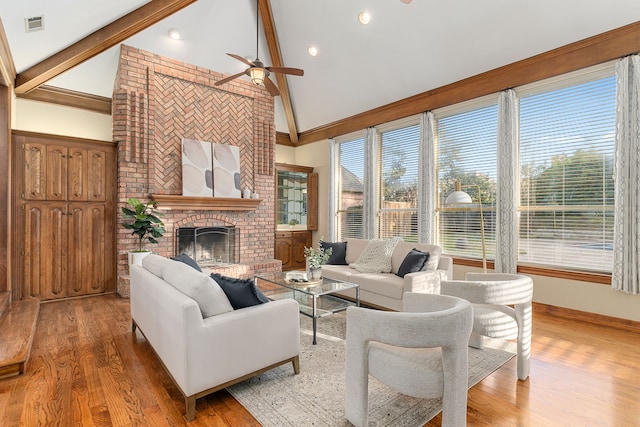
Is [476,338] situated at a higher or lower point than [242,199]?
lower

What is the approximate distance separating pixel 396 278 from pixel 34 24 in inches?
205

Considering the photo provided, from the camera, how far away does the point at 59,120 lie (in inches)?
203

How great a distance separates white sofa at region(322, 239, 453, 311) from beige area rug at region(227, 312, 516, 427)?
882 mm

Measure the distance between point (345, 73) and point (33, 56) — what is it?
15.0 feet

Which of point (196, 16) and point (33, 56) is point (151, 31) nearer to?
point (196, 16)

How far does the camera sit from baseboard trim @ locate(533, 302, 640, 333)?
11.5ft

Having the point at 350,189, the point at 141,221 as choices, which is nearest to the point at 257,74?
the point at 141,221

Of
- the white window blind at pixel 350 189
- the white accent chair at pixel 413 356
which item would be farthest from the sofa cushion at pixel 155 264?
the white window blind at pixel 350 189

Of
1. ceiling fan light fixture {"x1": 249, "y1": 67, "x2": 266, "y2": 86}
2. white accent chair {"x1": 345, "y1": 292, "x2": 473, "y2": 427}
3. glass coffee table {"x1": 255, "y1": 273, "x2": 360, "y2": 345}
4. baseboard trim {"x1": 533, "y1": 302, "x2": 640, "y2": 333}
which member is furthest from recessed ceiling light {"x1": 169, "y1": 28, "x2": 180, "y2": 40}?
baseboard trim {"x1": 533, "y1": 302, "x2": 640, "y2": 333}

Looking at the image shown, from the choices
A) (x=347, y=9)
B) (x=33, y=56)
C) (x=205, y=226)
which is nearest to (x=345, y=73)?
(x=347, y=9)

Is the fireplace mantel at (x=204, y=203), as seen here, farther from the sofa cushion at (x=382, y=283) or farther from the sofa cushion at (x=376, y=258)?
the sofa cushion at (x=382, y=283)

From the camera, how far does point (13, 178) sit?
433 centimetres

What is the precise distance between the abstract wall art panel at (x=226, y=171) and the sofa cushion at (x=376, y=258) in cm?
274

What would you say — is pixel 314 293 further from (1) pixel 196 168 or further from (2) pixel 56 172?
(2) pixel 56 172
